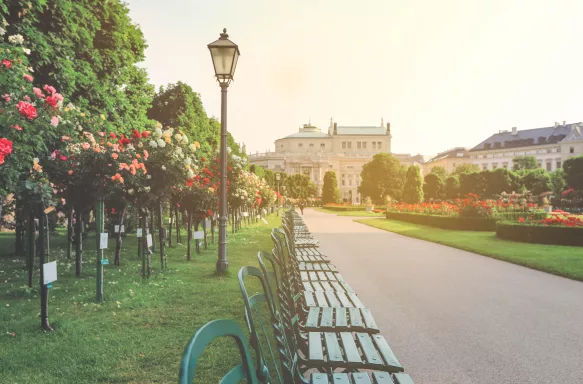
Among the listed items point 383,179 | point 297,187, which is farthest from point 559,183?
point 297,187

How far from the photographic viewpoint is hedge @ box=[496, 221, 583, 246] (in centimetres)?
1527

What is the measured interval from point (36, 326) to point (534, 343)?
562cm

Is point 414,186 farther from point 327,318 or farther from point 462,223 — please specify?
point 327,318

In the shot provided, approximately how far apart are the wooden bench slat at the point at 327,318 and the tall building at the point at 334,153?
10664 cm

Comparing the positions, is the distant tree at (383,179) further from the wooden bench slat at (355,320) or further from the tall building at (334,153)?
the wooden bench slat at (355,320)

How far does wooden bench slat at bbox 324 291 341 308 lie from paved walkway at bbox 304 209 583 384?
0.85 meters

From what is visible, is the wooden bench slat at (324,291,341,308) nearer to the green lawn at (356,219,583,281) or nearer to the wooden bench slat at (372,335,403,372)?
the wooden bench slat at (372,335,403,372)

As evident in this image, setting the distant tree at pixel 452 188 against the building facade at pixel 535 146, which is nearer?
the distant tree at pixel 452 188

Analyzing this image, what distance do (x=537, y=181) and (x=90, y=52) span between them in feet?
229

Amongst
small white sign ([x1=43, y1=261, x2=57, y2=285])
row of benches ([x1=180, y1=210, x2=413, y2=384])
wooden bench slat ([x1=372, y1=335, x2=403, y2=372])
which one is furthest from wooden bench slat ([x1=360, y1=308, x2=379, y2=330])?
small white sign ([x1=43, y1=261, x2=57, y2=285])

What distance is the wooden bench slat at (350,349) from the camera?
3.02 meters

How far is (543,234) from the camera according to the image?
1588 cm

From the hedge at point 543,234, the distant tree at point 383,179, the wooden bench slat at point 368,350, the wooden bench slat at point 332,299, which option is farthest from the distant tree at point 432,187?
the wooden bench slat at point 368,350

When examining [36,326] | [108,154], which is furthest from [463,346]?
[108,154]
